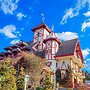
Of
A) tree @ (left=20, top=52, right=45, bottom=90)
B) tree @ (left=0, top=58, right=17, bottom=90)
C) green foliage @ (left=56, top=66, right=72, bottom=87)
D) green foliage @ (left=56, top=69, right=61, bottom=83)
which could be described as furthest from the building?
tree @ (left=0, top=58, right=17, bottom=90)

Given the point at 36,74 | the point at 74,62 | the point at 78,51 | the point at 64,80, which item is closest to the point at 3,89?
the point at 36,74

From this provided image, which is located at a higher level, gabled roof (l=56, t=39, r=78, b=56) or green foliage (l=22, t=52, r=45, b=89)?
gabled roof (l=56, t=39, r=78, b=56)

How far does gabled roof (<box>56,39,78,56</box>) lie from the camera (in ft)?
126

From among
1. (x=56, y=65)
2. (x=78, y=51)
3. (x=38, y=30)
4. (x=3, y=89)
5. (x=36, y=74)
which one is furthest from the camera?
(x=38, y=30)

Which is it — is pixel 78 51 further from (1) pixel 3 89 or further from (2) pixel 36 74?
(1) pixel 3 89

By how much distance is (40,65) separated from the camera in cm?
3353

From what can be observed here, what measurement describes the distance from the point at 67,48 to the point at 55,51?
2.37m

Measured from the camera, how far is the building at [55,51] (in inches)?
1519

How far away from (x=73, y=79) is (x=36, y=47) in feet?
36.6

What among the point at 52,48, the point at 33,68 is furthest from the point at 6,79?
the point at 52,48

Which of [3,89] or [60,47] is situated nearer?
[3,89]

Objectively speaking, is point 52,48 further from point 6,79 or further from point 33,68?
point 6,79

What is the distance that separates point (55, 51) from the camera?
1596 inches

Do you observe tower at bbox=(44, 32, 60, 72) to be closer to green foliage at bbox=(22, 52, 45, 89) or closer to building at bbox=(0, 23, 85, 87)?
building at bbox=(0, 23, 85, 87)
